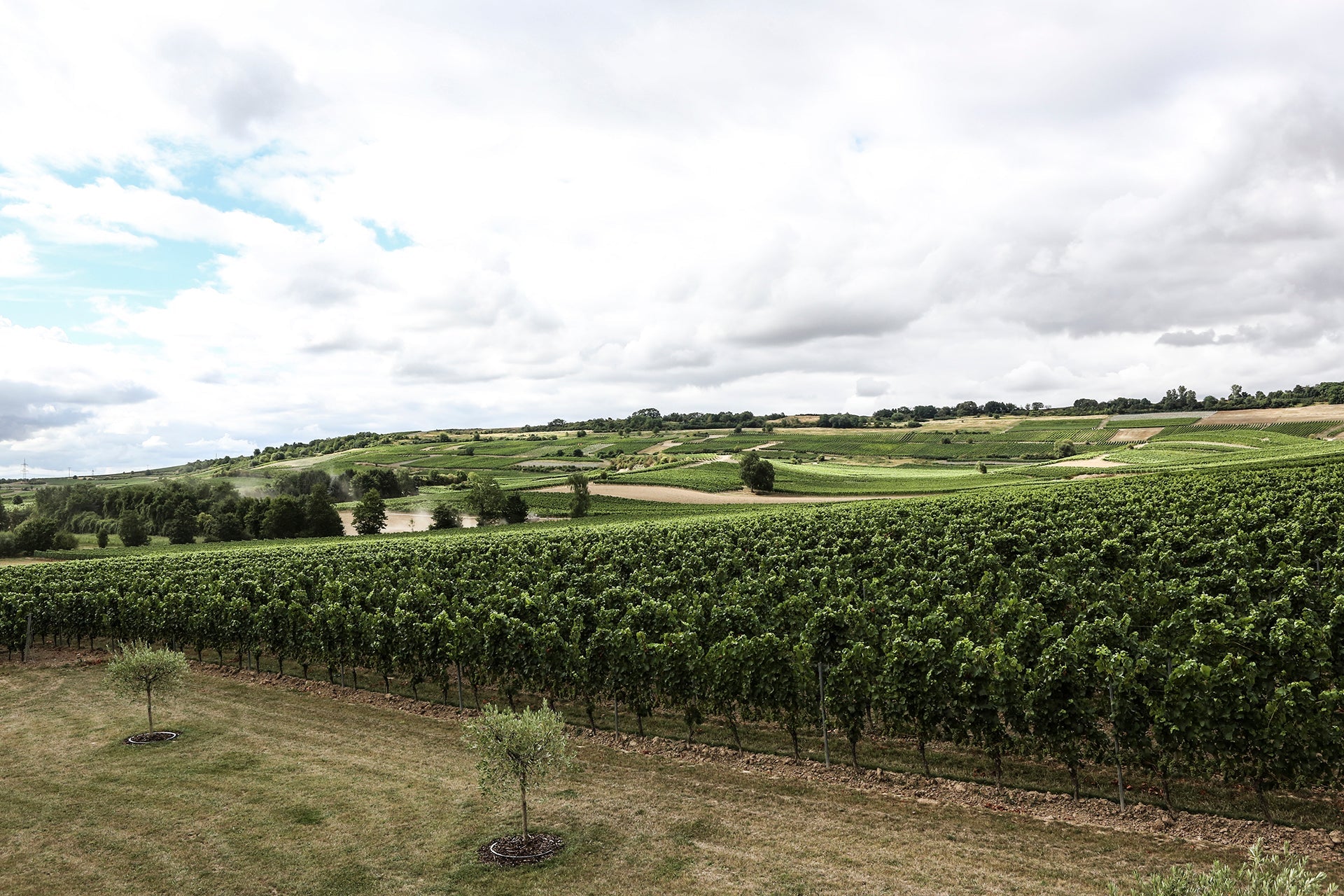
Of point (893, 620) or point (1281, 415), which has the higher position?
point (1281, 415)

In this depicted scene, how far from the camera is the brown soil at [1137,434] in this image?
134m

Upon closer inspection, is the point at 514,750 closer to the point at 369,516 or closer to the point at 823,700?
the point at 823,700

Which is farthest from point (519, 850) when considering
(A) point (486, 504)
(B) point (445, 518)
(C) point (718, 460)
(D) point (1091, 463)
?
(C) point (718, 460)

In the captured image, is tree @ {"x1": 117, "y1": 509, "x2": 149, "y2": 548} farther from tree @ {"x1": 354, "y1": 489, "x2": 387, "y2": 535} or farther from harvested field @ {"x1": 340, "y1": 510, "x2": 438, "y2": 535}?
tree @ {"x1": 354, "y1": 489, "x2": 387, "y2": 535}

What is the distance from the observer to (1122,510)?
43.4 m

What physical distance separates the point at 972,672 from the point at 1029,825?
3.36 m

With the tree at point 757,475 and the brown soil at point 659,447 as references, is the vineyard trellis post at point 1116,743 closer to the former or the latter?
the tree at point 757,475

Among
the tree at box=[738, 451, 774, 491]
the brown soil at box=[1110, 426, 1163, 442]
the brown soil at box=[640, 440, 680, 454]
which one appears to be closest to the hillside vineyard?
the tree at box=[738, 451, 774, 491]

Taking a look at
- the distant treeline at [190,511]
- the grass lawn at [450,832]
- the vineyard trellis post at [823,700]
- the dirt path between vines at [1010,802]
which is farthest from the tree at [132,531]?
the vineyard trellis post at [823,700]

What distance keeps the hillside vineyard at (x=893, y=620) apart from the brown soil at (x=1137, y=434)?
93.2m

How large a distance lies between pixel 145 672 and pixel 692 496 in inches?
3124

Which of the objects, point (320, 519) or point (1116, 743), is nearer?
point (1116, 743)

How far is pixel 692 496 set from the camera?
324 feet

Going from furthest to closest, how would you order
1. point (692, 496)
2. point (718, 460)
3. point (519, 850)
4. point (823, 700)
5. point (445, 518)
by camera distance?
point (718, 460) → point (692, 496) → point (445, 518) → point (823, 700) → point (519, 850)
